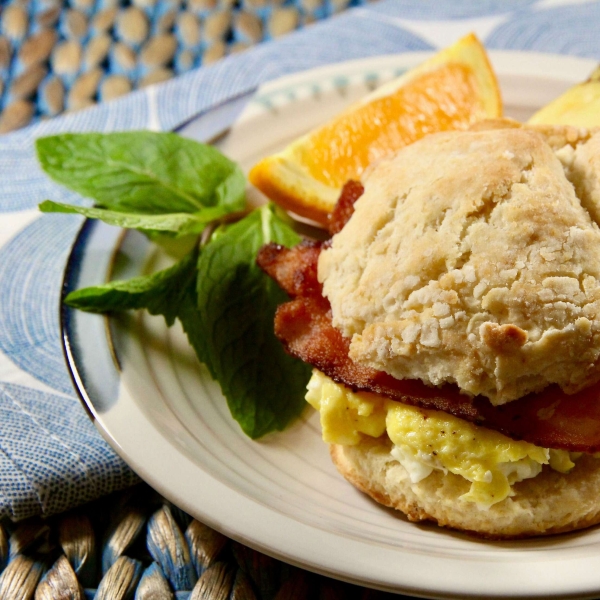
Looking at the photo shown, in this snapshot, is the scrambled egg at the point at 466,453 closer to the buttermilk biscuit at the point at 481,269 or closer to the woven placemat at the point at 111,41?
the buttermilk biscuit at the point at 481,269

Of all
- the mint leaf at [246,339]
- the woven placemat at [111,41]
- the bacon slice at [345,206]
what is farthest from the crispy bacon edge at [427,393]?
the woven placemat at [111,41]

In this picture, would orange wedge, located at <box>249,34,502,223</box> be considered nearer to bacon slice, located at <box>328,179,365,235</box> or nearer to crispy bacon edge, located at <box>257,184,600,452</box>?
bacon slice, located at <box>328,179,365,235</box>

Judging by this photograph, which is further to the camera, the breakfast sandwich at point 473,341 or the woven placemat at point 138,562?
the woven placemat at point 138,562

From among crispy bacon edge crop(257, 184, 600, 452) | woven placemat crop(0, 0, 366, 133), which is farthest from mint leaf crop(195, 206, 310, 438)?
woven placemat crop(0, 0, 366, 133)

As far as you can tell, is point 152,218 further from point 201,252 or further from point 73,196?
point 73,196

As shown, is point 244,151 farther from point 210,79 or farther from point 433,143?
point 433,143
